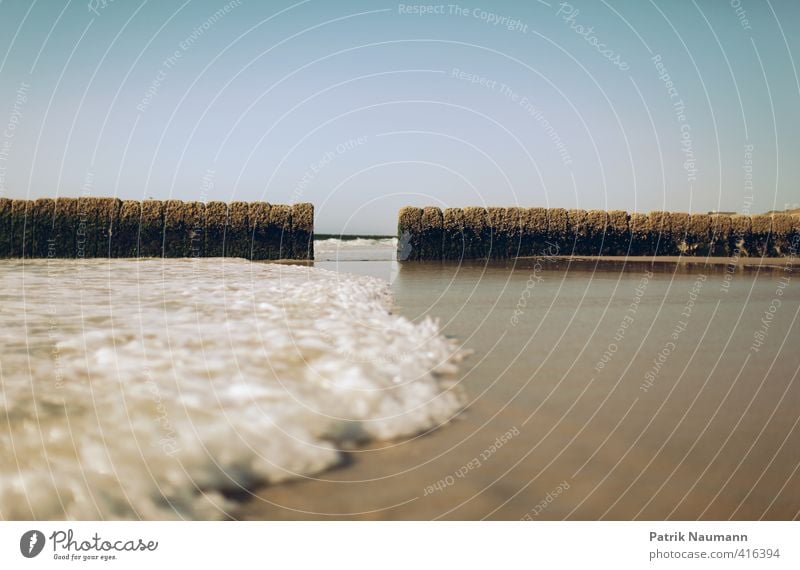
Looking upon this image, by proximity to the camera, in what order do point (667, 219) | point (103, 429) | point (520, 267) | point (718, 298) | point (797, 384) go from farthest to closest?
point (667, 219)
point (520, 267)
point (718, 298)
point (797, 384)
point (103, 429)

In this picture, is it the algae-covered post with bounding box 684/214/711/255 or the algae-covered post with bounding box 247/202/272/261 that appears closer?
the algae-covered post with bounding box 247/202/272/261

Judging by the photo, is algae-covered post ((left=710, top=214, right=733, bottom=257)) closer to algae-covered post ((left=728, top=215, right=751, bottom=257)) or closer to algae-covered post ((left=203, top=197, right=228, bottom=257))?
algae-covered post ((left=728, top=215, right=751, bottom=257))

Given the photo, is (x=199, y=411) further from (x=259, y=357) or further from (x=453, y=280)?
(x=453, y=280)

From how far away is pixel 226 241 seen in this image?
36.7 ft

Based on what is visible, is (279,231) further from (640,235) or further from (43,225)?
(640,235)

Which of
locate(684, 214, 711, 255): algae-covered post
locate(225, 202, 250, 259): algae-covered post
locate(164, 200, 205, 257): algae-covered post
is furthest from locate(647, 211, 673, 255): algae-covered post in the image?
locate(164, 200, 205, 257): algae-covered post

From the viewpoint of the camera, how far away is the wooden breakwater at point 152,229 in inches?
404

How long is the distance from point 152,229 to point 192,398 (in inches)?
→ 373

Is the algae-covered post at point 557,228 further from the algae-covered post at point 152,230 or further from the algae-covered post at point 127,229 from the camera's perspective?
the algae-covered post at point 127,229

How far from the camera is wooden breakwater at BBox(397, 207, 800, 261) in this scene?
1178 centimetres

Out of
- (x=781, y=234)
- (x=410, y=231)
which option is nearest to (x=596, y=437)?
(x=410, y=231)

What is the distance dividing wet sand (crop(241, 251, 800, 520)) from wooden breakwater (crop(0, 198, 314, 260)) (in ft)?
24.9
